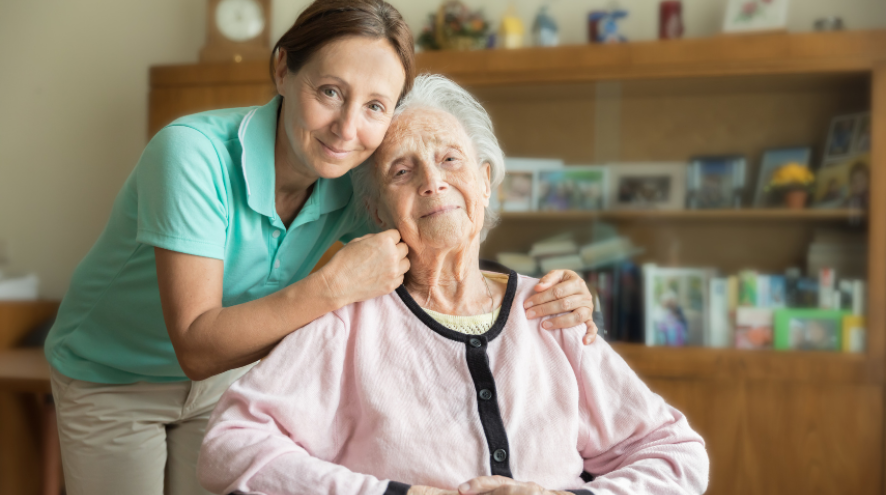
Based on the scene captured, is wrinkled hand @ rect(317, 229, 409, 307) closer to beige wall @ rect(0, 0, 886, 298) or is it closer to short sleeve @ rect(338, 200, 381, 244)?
short sleeve @ rect(338, 200, 381, 244)

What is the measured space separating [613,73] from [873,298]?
133 cm

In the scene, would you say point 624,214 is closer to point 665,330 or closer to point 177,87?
point 665,330

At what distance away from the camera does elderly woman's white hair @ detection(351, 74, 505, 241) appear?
4.49 feet

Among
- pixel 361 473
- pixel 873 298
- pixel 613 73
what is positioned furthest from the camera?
pixel 613 73

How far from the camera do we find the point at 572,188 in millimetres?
2824

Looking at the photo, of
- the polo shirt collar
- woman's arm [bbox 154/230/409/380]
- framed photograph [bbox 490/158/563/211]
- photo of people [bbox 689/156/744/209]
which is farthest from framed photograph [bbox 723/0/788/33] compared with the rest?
woman's arm [bbox 154/230/409/380]

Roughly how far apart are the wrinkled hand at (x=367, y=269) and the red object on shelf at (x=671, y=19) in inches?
80.6

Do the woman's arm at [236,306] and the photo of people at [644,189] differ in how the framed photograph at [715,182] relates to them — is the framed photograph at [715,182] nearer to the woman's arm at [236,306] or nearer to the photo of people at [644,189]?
the photo of people at [644,189]

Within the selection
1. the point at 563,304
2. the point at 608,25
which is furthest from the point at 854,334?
the point at 563,304

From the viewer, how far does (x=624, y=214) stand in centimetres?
278

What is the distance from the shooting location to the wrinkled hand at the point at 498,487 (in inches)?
39.4

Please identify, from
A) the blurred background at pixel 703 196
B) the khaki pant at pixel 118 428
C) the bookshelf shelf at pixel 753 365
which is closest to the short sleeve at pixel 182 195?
the khaki pant at pixel 118 428

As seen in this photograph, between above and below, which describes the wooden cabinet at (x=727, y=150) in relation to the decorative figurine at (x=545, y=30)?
below

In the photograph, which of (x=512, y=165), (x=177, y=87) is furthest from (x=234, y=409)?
(x=177, y=87)
